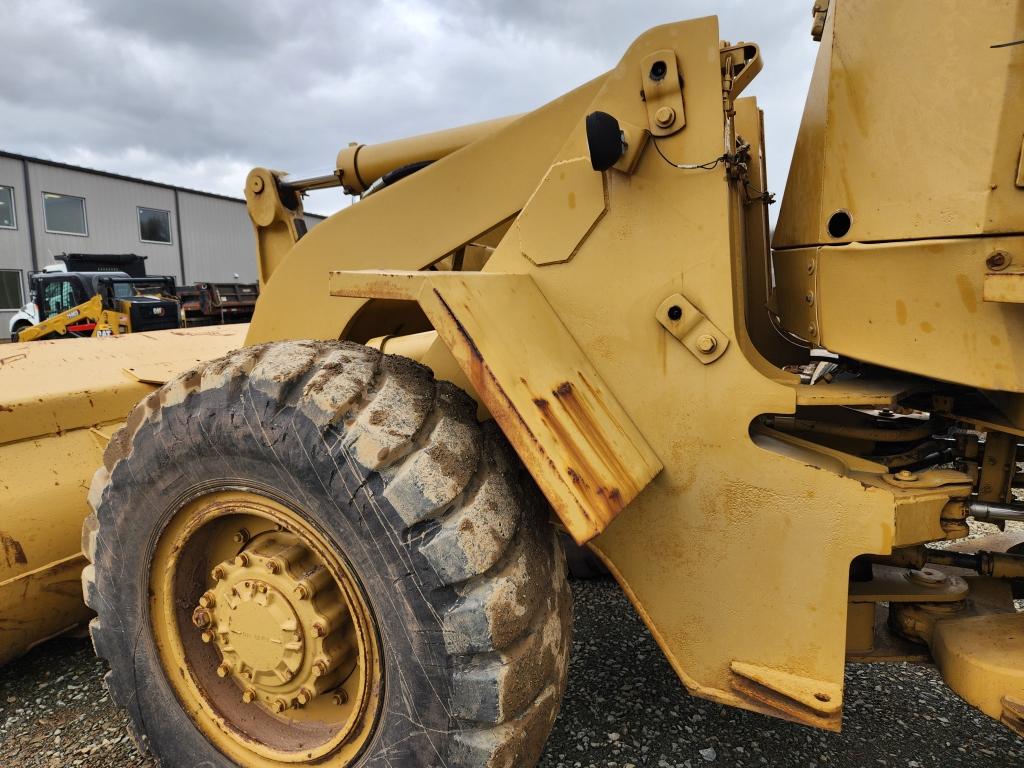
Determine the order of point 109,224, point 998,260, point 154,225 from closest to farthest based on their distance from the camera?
point 998,260 → point 109,224 → point 154,225

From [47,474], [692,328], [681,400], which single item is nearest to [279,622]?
[681,400]

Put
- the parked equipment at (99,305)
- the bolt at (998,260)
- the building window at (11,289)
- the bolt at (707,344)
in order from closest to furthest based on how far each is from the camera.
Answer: the bolt at (998,260) → the bolt at (707,344) → the parked equipment at (99,305) → the building window at (11,289)

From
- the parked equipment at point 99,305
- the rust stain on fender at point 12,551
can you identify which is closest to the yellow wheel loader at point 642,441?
the rust stain on fender at point 12,551

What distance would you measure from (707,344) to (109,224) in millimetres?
27990

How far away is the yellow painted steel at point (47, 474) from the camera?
105 inches

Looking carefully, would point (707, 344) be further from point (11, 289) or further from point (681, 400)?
point (11, 289)

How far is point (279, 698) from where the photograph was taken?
1.99m

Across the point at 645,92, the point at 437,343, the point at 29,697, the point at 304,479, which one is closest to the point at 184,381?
the point at 304,479

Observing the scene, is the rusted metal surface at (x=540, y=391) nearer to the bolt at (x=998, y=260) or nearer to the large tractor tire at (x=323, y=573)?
the large tractor tire at (x=323, y=573)

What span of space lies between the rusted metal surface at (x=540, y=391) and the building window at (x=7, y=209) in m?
26.0

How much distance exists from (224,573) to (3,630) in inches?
52.9

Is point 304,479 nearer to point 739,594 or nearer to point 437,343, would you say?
point 437,343

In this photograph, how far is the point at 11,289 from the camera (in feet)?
73.4

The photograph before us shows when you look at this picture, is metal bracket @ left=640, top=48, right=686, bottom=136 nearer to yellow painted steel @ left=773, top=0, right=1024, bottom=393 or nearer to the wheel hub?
yellow painted steel @ left=773, top=0, right=1024, bottom=393
